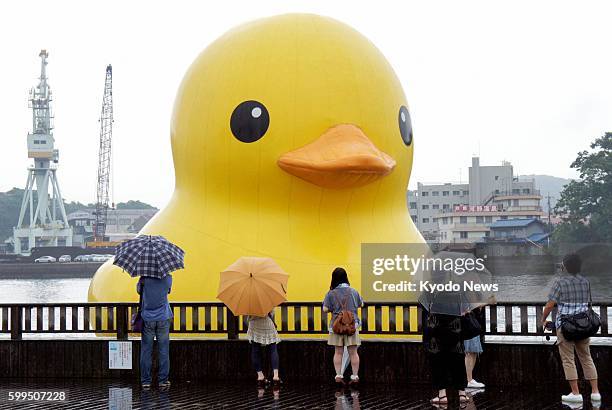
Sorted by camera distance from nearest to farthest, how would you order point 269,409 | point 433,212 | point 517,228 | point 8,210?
point 269,409, point 517,228, point 433,212, point 8,210

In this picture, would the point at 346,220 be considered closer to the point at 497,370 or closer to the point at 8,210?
the point at 497,370

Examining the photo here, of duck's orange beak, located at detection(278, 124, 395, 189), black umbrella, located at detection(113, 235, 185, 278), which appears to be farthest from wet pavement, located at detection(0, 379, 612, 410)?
duck's orange beak, located at detection(278, 124, 395, 189)

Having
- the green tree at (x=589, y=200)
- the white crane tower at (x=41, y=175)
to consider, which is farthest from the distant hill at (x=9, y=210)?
the green tree at (x=589, y=200)

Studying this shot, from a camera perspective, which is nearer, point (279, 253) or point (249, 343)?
Result: point (249, 343)

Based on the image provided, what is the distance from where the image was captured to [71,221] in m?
145

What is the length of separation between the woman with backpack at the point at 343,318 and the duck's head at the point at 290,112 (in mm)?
2882

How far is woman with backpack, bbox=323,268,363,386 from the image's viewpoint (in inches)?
438

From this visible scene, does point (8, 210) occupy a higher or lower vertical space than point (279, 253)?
higher

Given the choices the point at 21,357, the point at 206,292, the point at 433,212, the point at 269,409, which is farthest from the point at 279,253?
the point at 433,212

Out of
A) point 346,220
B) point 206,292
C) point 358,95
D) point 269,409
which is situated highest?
point 358,95

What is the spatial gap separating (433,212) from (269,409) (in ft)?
324

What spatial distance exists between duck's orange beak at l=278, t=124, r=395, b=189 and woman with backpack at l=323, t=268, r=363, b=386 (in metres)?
2.81

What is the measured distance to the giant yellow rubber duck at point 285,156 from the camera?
567 inches

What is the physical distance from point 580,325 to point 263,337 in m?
3.58
